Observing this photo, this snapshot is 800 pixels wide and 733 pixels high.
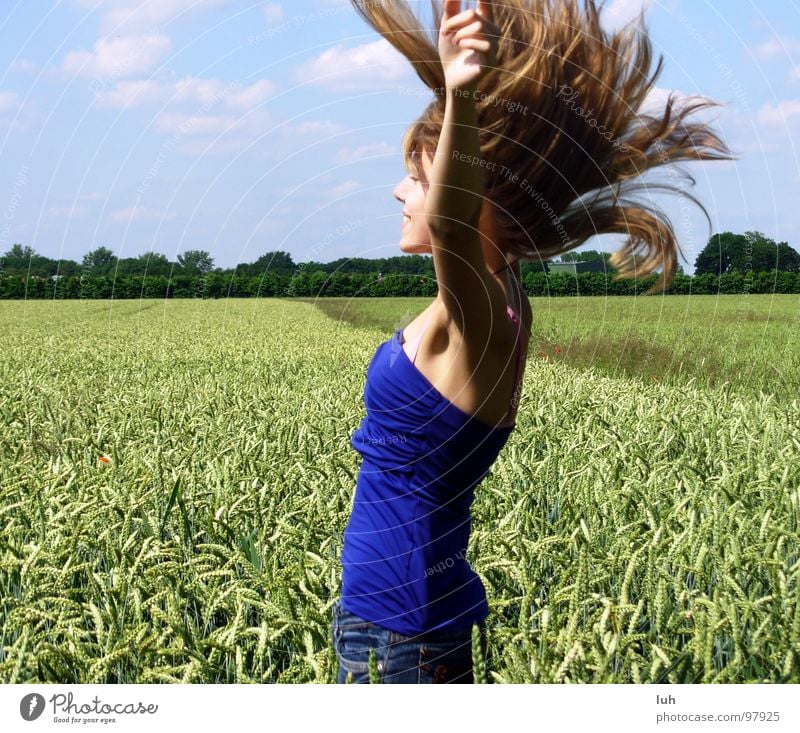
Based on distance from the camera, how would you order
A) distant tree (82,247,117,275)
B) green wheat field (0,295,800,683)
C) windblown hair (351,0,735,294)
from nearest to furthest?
windblown hair (351,0,735,294), green wheat field (0,295,800,683), distant tree (82,247,117,275)

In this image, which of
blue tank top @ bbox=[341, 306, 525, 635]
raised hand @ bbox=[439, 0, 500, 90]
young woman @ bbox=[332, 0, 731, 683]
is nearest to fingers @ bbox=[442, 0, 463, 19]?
raised hand @ bbox=[439, 0, 500, 90]

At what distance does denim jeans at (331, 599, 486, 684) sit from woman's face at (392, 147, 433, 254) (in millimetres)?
737

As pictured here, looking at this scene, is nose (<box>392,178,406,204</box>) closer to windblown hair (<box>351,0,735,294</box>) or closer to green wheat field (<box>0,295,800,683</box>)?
windblown hair (<box>351,0,735,294</box>)

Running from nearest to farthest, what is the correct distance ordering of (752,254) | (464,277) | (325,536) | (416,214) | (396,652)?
(464,277)
(416,214)
(396,652)
(325,536)
(752,254)

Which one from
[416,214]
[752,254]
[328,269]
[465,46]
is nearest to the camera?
[465,46]

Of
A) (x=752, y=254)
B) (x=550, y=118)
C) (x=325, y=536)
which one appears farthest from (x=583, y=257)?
(x=752, y=254)

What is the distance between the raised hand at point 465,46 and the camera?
129 cm

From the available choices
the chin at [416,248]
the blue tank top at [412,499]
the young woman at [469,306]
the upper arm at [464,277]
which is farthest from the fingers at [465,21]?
the blue tank top at [412,499]

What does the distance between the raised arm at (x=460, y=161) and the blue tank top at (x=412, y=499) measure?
0.29 m

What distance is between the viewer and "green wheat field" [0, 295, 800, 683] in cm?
205

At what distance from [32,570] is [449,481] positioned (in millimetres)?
1336

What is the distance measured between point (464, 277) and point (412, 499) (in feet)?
1.65

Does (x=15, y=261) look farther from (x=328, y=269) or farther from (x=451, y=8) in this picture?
(x=451, y=8)

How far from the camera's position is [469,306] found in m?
1.47
